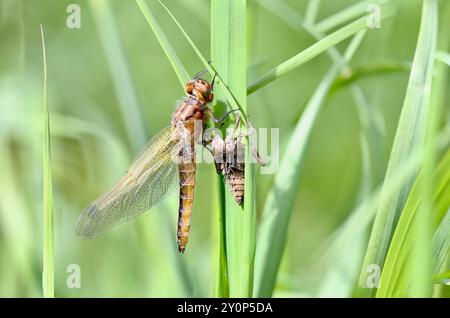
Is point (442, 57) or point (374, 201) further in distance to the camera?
point (374, 201)

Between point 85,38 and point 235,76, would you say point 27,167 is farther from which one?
point 235,76

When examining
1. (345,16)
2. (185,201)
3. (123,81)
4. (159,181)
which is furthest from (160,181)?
(345,16)
